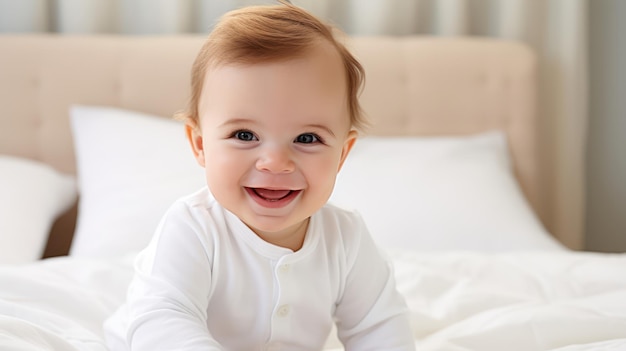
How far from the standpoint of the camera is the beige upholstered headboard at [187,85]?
7.20 feet

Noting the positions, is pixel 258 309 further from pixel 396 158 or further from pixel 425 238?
pixel 396 158

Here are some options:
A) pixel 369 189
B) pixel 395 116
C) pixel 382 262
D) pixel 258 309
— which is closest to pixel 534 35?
pixel 395 116

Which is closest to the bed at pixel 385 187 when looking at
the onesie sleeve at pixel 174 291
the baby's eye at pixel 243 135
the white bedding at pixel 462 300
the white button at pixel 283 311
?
the white bedding at pixel 462 300

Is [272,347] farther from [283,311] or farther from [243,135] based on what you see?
[243,135]

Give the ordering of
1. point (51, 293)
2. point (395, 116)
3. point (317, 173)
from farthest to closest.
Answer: point (395, 116), point (51, 293), point (317, 173)

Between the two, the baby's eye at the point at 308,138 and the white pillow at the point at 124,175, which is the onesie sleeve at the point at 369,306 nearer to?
the baby's eye at the point at 308,138

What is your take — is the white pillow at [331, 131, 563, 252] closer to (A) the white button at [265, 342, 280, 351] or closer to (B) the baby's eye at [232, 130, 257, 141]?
(A) the white button at [265, 342, 280, 351]

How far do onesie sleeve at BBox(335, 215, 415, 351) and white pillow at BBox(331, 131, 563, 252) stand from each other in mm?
678

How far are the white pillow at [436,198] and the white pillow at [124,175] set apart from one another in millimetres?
395

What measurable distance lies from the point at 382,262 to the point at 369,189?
2.53ft

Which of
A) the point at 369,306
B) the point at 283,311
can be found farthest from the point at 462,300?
the point at 283,311

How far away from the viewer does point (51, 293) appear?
4.23 feet

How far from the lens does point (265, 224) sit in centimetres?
101

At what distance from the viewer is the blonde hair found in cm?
99
